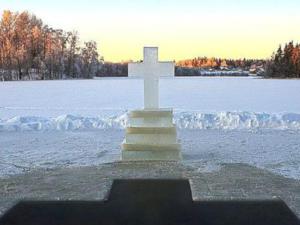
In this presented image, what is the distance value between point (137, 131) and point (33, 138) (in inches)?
141

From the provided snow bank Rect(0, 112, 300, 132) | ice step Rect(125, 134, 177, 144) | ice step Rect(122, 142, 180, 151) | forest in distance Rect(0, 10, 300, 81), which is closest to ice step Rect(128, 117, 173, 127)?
ice step Rect(125, 134, 177, 144)

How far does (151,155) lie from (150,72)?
4.93 feet

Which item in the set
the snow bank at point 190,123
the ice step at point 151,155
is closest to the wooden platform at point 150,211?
the ice step at point 151,155

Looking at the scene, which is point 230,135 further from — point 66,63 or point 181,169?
point 66,63

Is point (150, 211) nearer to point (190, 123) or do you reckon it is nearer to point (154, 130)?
point (154, 130)

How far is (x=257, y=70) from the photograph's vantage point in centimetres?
10331

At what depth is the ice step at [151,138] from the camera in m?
8.01

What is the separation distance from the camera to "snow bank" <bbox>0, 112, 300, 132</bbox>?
1238 centimetres

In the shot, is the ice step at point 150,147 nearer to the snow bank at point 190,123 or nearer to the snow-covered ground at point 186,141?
the snow-covered ground at point 186,141

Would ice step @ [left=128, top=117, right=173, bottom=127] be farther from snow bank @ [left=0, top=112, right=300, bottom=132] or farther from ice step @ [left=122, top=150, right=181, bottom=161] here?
snow bank @ [left=0, top=112, right=300, bottom=132]

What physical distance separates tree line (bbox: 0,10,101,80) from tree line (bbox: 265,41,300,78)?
34.8 m

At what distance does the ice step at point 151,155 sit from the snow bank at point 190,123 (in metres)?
4.56

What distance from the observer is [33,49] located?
74.6 metres

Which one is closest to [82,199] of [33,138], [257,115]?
[33,138]
